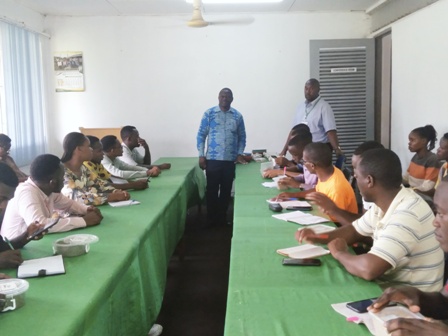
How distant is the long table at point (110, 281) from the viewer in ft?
4.48

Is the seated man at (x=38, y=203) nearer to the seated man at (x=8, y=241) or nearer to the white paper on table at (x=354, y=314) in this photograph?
the seated man at (x=8, y=241)

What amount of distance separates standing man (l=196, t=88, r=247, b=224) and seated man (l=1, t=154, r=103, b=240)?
251 cm

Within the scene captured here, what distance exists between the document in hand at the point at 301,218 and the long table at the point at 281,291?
0.17 metres

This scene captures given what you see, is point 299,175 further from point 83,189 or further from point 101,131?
point 101,131

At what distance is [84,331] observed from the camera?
1414 millimetres

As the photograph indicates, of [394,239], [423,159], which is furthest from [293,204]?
[423,159]

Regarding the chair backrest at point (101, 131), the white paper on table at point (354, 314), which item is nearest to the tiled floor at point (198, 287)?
the white paper on table at point (354, 314)

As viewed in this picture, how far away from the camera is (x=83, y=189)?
3020 mm

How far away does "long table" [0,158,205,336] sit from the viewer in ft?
4.48

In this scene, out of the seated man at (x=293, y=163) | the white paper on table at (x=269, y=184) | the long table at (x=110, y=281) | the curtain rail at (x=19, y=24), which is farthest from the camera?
the curtain rail at (x=19, y=24)

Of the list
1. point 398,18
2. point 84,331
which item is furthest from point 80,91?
point 84,331

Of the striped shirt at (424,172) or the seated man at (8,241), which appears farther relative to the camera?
the striped shirt at (424,172)

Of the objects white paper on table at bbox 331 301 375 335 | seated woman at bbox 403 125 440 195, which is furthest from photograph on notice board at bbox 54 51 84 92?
white paper on table at bbox 331 301 375 335

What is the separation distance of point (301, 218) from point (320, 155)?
0.50 metres
